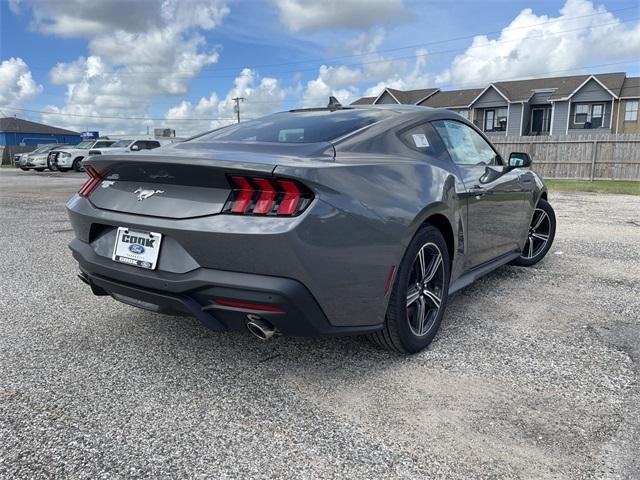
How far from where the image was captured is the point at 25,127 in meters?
71.1

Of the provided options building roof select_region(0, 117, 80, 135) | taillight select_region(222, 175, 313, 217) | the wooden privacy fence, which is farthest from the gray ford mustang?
building roof select_region(0, 117, 80, 135)

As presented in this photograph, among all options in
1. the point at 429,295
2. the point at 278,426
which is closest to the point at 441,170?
the point at 429,295

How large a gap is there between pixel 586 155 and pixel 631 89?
65.8 feet

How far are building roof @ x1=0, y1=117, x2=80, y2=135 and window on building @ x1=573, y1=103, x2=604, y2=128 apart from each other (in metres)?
65.6

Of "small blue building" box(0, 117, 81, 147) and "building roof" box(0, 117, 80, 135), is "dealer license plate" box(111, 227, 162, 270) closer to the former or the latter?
"small blue building" box(0, 117, 81, 147)

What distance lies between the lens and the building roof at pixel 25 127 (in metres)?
68.7

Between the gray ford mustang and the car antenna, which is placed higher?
the car antenna

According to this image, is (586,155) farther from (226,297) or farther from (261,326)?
(226,297)

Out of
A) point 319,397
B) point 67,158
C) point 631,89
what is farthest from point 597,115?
point 319,397

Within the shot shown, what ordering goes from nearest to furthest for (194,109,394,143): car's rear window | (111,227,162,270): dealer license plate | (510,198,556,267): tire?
(111,227,162,270): dealer license plate
(194,109,394,143): car's rear window
(510,198,556,267): tire

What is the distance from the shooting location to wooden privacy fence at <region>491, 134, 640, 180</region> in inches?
756

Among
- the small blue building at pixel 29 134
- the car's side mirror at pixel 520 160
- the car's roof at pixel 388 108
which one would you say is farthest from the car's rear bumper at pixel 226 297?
the small blue building at pixel 29 134

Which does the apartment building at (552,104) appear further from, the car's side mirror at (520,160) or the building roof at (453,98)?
the car's side mirror at (520,160)

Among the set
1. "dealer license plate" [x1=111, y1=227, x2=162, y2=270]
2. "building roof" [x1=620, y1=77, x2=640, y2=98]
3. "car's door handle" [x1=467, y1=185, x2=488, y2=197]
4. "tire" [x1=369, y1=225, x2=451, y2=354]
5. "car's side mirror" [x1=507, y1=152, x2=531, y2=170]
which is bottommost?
"tire" [x1=369, y1=225, x2=451, y2=354]
